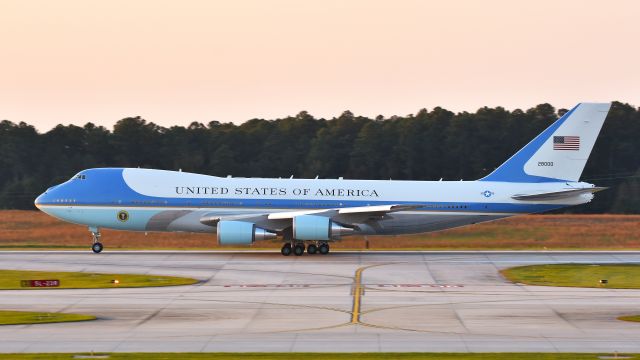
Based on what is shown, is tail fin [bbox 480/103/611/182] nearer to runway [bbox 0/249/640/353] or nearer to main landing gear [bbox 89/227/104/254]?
runway [bbox 0/249/640/353]

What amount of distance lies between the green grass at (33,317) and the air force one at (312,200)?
21.5m

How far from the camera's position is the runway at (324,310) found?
26.1 metres

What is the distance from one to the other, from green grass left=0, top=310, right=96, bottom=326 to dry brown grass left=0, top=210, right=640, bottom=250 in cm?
3008

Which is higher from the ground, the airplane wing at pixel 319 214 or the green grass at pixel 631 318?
the airplane wing at pixel 319 214

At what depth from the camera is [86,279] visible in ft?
137

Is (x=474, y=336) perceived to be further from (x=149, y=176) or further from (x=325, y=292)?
(x=149, y=176)

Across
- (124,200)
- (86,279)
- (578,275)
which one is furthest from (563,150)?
(86,279)

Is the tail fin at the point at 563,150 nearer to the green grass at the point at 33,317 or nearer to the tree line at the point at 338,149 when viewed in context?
the green grass at the point at 33,317

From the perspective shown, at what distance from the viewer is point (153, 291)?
124 ft

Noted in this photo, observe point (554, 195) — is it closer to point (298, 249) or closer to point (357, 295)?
point (298, 249)

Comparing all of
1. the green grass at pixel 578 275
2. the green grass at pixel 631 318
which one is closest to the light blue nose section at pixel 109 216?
the green grass at pixel 578 275

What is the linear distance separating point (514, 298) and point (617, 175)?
239 ft

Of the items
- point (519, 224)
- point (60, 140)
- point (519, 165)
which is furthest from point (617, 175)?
point (60, 140)

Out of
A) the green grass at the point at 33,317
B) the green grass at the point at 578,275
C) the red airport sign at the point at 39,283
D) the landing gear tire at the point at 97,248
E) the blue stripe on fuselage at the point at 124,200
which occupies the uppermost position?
the blue stripe on fuselage at the point at 124,200
